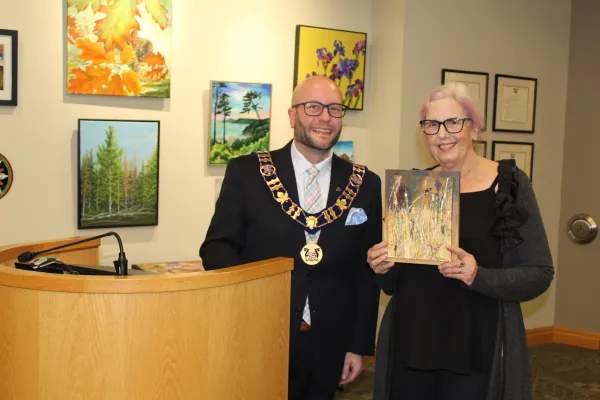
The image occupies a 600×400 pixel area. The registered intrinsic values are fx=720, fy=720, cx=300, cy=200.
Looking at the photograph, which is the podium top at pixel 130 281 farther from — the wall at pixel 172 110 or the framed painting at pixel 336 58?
the framed painting at pixel 336 58

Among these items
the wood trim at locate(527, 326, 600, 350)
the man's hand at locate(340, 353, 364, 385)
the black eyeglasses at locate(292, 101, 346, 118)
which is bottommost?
the wood trim at locate(527, 326, 600, 350)

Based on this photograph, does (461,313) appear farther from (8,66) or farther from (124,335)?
(8,66)

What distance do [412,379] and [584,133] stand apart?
4182mm

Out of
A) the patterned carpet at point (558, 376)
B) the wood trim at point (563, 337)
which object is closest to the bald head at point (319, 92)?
the patterned carpet at point (558, 376)

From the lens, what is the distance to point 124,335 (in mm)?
1983

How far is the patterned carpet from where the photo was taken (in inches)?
195

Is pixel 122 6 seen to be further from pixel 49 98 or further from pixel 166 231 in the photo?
pixel 166 231

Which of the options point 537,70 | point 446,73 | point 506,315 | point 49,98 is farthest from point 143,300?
point 537,70

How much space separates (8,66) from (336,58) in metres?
2.34

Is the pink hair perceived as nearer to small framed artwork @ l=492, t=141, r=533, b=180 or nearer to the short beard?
the short beard

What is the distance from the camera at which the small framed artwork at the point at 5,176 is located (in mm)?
4348

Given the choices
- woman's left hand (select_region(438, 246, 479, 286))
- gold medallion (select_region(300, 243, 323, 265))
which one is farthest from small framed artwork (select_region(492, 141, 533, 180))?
woman's left hand (select_region(438, 246, 479, 286))

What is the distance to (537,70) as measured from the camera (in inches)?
237

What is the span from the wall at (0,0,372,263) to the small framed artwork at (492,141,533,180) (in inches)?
42.9
